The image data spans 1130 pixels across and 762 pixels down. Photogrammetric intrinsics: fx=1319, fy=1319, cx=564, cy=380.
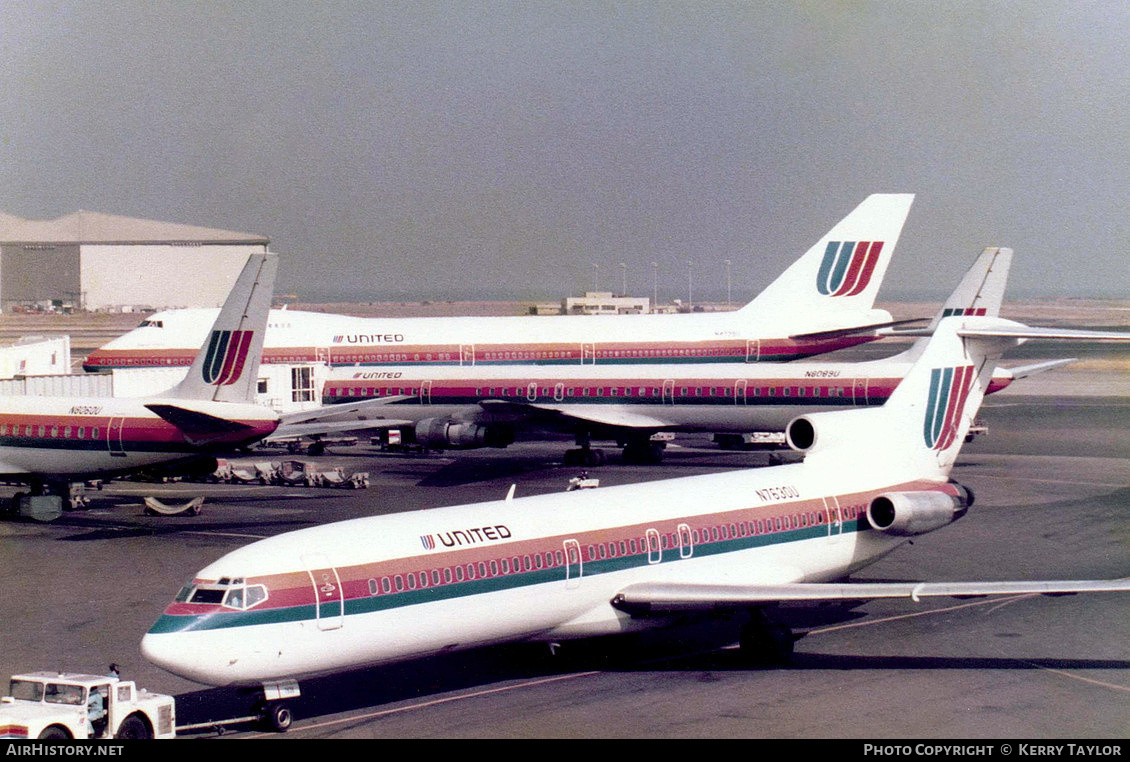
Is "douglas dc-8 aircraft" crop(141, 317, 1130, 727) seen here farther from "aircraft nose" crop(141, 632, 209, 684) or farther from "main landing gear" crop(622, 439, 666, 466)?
"main landing gear" crop(622, 439, 666, 466)

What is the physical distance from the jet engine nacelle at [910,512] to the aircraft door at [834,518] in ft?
2.86

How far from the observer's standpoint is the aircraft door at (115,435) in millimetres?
41938

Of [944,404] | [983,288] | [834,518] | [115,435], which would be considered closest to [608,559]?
[834,518]

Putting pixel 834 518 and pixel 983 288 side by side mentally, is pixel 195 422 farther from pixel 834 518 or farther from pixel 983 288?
pixel 983 288

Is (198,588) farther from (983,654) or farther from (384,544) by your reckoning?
(983,654)

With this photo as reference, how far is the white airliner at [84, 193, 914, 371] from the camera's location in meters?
66.5

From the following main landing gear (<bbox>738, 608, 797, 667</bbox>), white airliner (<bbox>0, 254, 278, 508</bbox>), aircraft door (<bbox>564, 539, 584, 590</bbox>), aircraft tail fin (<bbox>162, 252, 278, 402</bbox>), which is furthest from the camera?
white airliner (<bbox>0, 254, 278, 508</bbox>)

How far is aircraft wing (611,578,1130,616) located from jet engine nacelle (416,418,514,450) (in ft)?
101

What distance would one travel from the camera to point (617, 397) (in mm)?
58156

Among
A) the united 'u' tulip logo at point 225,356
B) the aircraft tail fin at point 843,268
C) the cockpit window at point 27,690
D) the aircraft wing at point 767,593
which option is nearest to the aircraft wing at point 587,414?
the aircraft tail fin at point 843,268

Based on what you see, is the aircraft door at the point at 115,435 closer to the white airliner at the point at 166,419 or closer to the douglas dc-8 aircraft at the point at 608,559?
the white airliner at the point at 166,419

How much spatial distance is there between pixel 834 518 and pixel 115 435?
80.3 feet

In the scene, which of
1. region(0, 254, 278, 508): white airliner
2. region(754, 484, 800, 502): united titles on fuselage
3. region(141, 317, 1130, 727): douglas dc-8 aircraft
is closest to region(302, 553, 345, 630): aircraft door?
region(141, 317, 1130, 727): douglas dc-8 aircraft

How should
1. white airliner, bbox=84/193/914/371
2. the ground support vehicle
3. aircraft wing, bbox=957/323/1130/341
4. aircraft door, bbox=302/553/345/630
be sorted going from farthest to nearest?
1. white airliner, bbox=84/193/914/371
2. aircraft wing, bbox=957/323/1130/341
3. aircraft door, bbox=302/553/345/630
4. the ground support vehicle
